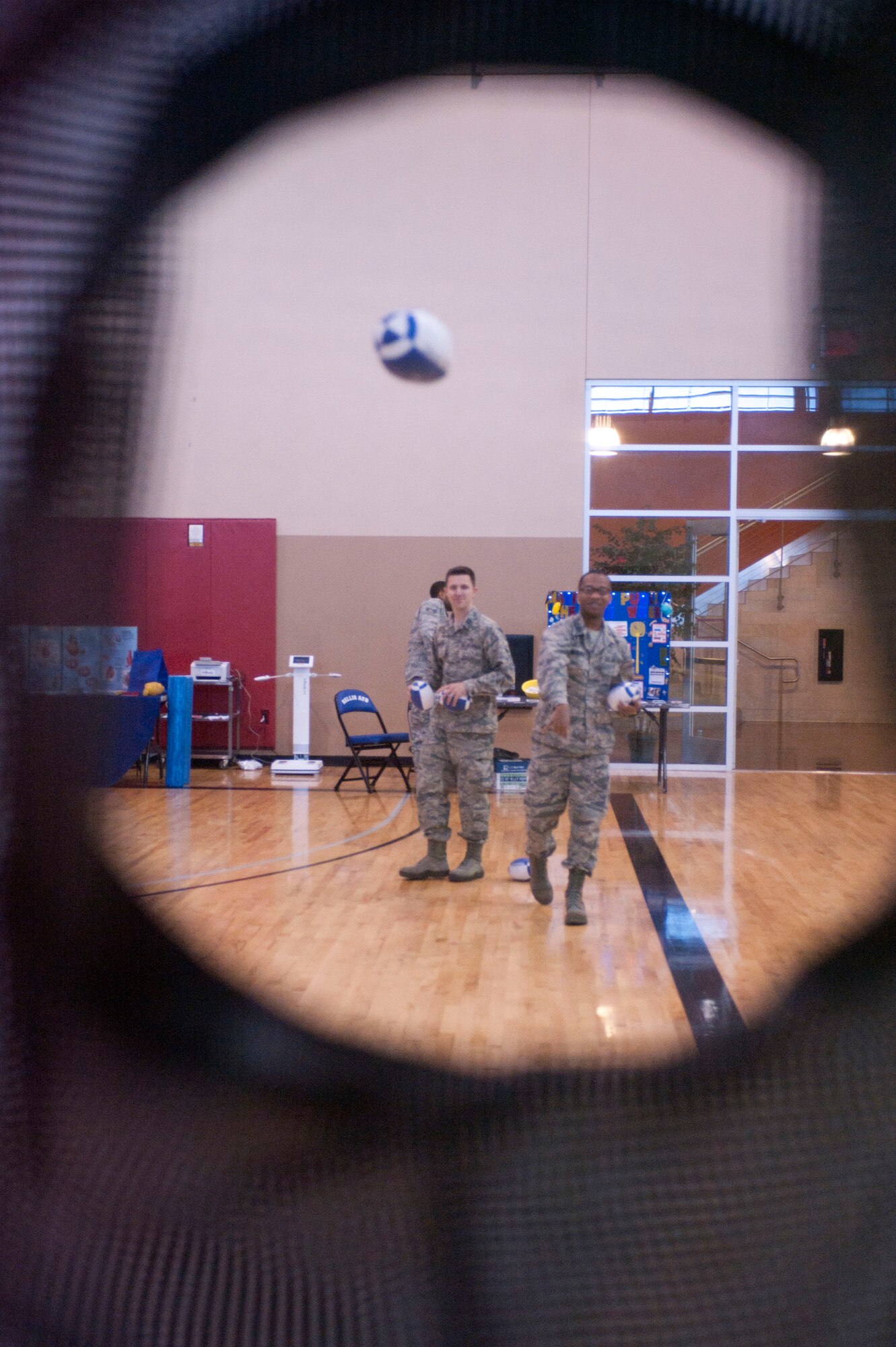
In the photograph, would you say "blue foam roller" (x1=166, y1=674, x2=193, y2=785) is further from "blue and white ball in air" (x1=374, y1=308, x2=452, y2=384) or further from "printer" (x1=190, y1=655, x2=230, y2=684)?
"blue and white ball in air" (x1=374, y1=308, x2=452, y2=384)

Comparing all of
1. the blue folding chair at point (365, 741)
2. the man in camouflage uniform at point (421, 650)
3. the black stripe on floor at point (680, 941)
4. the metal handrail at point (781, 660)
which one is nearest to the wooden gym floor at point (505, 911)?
the black stripe on floor at point (680, 941)

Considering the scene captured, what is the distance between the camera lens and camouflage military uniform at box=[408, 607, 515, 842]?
5160mm

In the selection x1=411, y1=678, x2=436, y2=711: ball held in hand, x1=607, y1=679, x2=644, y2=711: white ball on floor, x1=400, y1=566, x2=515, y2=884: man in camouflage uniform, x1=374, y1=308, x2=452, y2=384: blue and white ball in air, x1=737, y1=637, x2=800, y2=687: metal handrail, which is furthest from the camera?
x1=737, y1=637, x2=800, y2=687: metal handrail

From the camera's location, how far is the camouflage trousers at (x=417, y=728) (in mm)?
5336

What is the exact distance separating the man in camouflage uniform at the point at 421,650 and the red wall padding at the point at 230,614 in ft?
15.9

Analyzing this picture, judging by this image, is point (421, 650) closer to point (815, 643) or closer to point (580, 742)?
point (580, 742)

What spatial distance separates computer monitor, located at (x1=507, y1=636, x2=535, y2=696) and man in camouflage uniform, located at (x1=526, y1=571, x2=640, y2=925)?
508 centimetres

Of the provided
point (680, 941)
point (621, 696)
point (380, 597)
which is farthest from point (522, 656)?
point (680, 941)

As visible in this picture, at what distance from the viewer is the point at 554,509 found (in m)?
10.1

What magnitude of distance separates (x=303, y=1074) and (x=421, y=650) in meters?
4.51

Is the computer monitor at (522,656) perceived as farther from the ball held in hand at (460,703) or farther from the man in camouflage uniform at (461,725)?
the ball held in hand at (460,703)

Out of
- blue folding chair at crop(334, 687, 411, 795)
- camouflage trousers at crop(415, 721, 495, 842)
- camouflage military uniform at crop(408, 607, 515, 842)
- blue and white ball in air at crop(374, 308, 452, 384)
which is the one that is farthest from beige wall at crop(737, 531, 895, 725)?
blue folding chair at crop(334, 687, 411, 795)

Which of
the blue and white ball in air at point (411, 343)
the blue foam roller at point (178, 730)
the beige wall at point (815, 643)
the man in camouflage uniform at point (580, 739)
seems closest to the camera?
the beige wall at point (815, 643)

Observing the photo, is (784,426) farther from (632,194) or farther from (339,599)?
(339,599)
